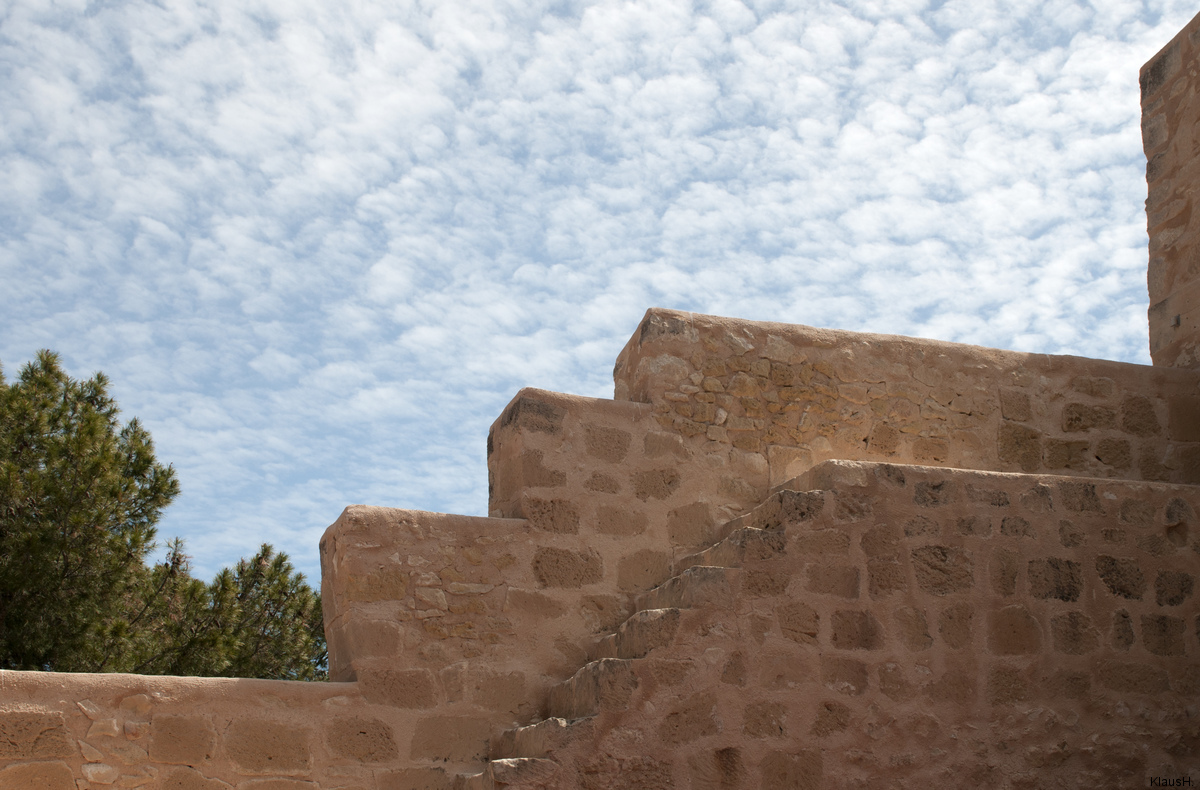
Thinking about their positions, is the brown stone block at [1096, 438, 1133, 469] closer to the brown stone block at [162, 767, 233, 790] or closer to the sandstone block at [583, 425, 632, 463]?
the sandstone block at [583, 425, 632, 463]

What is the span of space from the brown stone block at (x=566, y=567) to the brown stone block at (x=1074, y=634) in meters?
1.77

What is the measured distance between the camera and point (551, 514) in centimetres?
455

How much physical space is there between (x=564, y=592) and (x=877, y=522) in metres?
1.26

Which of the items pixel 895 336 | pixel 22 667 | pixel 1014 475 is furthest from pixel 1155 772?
pixel 22 667

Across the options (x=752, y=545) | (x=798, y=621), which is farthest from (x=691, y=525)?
(x=798, y=621)

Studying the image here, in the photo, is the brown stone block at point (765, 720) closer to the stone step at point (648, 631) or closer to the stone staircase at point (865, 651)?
the stone staircase at point (865, 651)

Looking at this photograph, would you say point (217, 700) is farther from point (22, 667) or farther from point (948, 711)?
point (22, 667)

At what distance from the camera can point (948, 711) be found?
13.3 feet

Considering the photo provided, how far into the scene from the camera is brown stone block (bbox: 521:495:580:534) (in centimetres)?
452

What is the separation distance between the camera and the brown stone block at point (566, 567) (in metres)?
4.47

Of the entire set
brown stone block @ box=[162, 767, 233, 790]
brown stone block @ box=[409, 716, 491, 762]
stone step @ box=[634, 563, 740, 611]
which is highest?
stone step @ box=[634, 563, 740, 611]

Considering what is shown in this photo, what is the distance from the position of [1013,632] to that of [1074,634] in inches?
10.1

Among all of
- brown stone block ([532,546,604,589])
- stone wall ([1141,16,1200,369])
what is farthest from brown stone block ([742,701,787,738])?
stone wall ([1141,16,1200,369])

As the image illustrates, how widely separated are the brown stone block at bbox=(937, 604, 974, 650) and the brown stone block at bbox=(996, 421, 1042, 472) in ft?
4.19
